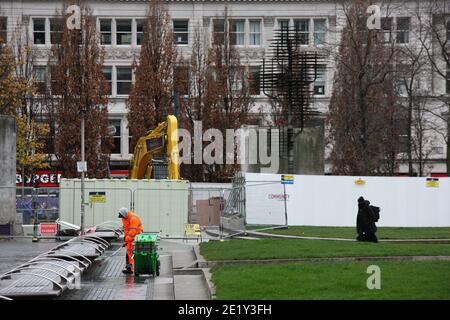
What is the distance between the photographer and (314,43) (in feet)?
217

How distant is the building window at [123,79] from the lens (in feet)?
224

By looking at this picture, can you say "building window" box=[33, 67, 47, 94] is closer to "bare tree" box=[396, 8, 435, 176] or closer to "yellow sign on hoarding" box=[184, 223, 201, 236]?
"bare tree" box=[396, 8, 435, 176]

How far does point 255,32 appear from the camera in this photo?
69.1 meters

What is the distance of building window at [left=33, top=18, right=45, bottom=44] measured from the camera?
221 feet

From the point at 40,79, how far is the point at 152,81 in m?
9.87

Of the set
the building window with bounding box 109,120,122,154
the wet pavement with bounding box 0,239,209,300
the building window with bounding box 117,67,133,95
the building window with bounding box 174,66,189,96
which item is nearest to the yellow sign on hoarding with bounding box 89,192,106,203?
the wet pavement with bounding box 0,239,209,300

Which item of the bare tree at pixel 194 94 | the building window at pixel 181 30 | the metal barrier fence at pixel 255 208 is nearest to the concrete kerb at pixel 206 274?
the metal barrier fence at pixel 255 208

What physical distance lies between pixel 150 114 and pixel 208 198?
2022 cm

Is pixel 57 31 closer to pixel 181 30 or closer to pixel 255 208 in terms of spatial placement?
pixel 181 30

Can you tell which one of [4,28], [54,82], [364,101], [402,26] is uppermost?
[4,28]

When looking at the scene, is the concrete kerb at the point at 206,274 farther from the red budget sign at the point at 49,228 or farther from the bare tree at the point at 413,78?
the bare tree at the point at 413,78

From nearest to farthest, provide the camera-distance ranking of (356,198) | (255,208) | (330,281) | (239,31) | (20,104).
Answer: (330,281) → (255,208) → (356,198) → (20,104) → (239,31)

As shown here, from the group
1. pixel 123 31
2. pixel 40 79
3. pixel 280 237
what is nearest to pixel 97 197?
pixel 280 237
